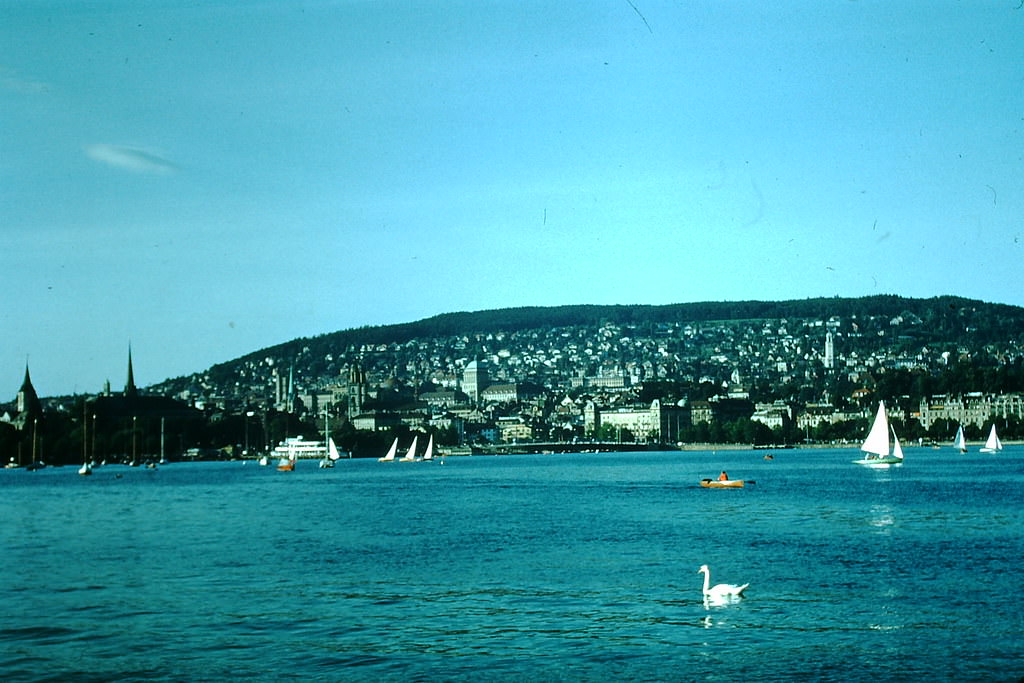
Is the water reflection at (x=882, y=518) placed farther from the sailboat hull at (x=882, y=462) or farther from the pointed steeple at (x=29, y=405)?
the pointed steeple at (x=29, y=405)

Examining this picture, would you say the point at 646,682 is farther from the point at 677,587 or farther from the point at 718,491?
the point at 718,491

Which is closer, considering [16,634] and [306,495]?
[16,634]

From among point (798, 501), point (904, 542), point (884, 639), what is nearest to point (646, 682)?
point (884, 639)

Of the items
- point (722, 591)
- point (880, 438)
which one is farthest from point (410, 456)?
point (722, 591)

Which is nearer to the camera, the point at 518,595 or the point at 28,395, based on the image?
the point at 518,595

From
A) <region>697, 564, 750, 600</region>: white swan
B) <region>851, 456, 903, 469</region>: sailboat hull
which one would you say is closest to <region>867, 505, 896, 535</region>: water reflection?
<region>697, 564, 750, 600</region>: white swan

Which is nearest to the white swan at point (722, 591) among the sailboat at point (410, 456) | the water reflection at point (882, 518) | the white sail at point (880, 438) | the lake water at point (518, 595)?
the lake water at point (518, 595)

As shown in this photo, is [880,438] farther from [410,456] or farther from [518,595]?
[518,595]

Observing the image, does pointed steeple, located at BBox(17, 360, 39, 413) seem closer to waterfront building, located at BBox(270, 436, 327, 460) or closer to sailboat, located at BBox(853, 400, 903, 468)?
waterfront building, located at BBox(270, 436, 327, 460)
